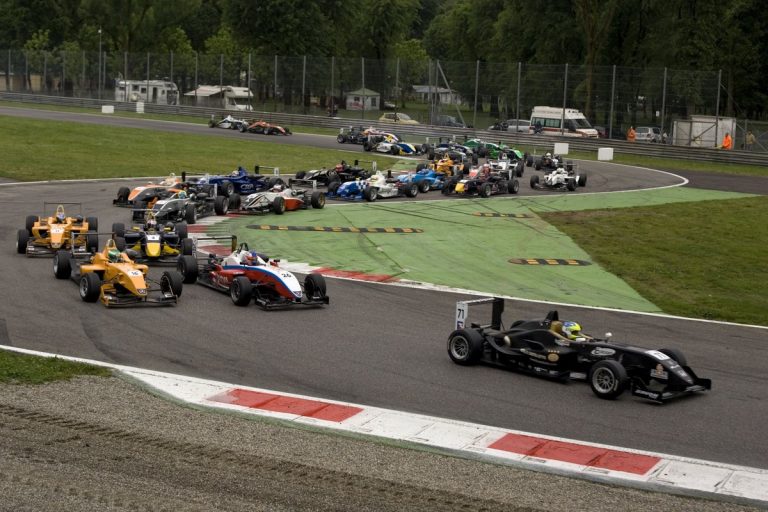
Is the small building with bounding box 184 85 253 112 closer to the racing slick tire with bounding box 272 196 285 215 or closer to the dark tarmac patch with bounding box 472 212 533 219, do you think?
the dark tarmac patch with bounding box 472 212 533 219

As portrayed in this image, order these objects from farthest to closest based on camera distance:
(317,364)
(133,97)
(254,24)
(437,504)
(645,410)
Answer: (254,24) → (133,97) → (317,364) → (645,410) → (437,504)

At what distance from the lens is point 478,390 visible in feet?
50.8

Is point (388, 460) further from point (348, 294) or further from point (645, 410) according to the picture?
point (348, 294)

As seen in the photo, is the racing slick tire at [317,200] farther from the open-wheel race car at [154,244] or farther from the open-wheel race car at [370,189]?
the open-wheel race car at [154,244]

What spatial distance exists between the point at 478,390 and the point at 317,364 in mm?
2597

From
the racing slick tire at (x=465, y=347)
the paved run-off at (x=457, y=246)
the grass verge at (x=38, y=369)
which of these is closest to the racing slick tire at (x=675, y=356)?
the racing slick tire at (x=465, y=347)

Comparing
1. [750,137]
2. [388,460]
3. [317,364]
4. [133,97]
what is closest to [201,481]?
[388,460]

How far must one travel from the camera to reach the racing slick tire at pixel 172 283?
20.2 meters

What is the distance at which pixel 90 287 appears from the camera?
1988cm

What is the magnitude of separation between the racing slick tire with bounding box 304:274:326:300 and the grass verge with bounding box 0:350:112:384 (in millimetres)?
5785

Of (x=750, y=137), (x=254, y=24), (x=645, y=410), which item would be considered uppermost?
(x=254, y=24)

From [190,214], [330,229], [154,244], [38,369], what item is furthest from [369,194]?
[38,369]

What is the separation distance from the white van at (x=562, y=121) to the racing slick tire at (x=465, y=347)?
4804 centimetres

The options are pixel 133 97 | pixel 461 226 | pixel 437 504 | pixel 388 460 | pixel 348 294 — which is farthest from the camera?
pixel 133 97
